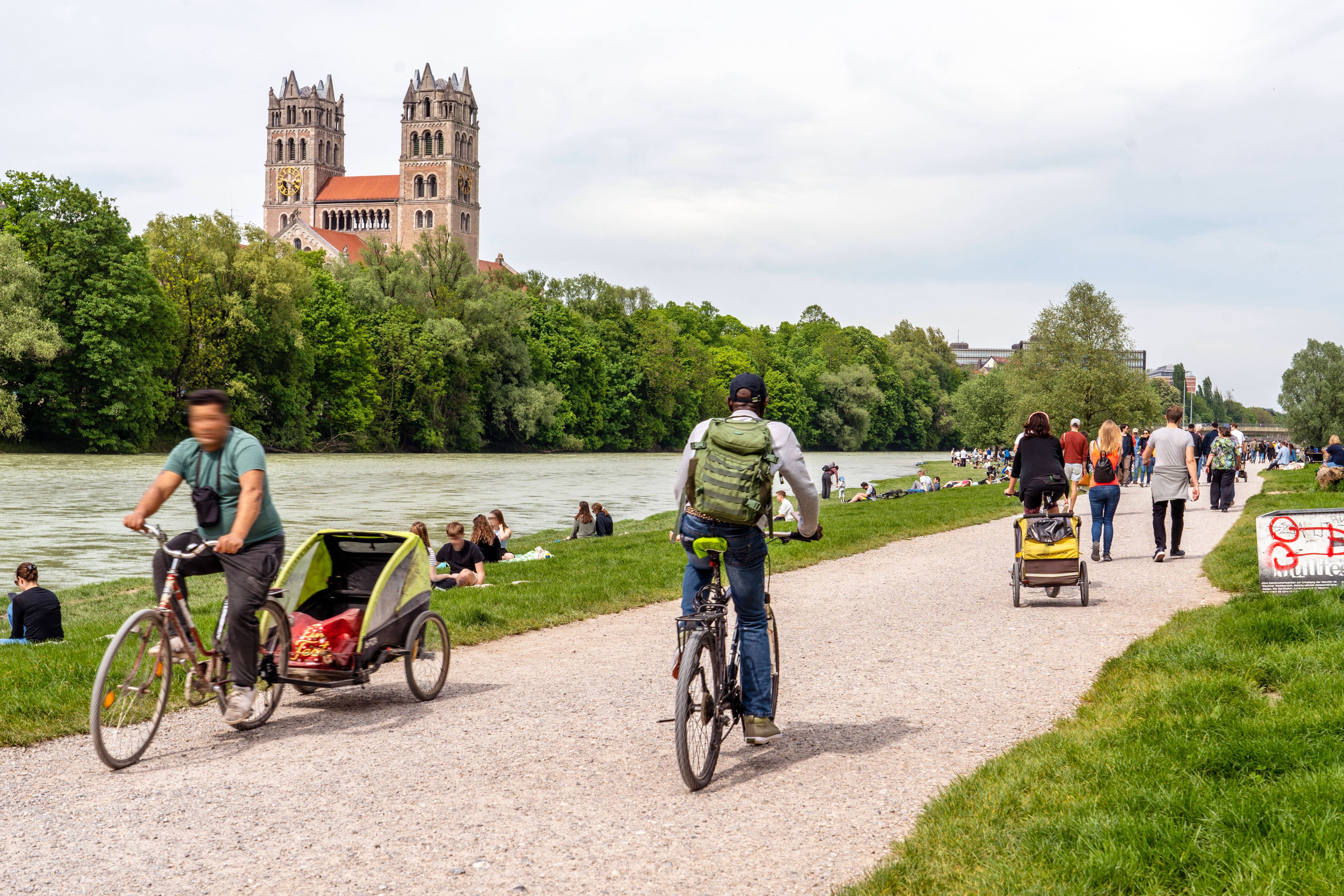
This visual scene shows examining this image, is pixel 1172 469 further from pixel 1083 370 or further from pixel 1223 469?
pixel 1083 370

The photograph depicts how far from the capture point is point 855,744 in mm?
5816

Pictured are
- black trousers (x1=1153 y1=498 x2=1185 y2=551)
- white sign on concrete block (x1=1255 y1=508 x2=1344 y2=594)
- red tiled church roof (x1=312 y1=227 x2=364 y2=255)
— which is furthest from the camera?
red tiled church roof (x1=312 y1=227 x2=364 y2=255)

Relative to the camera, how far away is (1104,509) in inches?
543

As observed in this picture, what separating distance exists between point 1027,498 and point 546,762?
24.0ft

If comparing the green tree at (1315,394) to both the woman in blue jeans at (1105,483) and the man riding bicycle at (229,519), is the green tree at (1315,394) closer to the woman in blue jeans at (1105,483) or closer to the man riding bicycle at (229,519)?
the woman in blue jeans at (1105,483)

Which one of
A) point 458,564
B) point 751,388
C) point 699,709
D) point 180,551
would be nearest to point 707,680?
point 699,709

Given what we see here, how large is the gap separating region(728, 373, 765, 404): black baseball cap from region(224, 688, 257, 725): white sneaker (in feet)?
9.69

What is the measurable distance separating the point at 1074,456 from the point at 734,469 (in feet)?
33.4

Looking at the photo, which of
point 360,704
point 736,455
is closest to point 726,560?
point 736,455

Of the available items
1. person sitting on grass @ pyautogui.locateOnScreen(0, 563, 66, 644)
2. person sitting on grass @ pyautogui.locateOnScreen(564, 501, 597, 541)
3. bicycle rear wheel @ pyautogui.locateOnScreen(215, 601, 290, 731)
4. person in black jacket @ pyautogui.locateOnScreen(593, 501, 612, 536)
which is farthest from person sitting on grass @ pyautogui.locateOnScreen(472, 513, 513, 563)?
bicycle rear wheel @ pyautogui.locateOnScreen(215, 601, 290, 731)

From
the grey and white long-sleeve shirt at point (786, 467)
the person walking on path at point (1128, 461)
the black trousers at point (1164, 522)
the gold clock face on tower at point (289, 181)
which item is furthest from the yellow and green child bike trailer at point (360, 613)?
the gold clock face on tower at point (289, 181)

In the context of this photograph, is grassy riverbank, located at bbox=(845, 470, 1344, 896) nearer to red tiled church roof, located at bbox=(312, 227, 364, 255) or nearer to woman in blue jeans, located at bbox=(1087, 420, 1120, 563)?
woman in blue jeans, located at bbox=(1087, 420, 1120, 563)

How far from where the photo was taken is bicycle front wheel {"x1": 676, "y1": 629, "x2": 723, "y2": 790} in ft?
16.1

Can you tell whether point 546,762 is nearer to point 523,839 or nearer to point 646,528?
point 523,839
